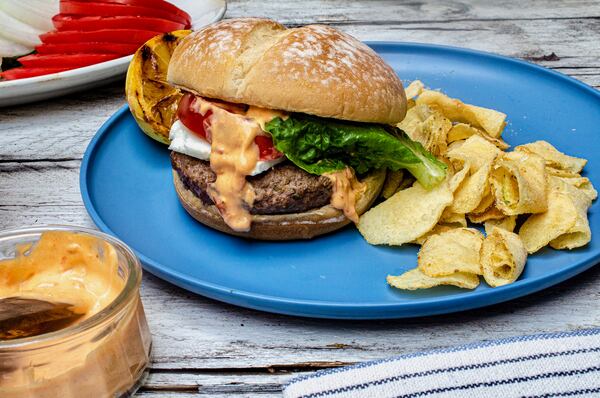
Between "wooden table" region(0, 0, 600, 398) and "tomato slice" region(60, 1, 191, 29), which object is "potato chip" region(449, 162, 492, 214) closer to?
"wooden table" region(0, 0, 600, 398)

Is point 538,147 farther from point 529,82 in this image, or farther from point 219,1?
point 219,1

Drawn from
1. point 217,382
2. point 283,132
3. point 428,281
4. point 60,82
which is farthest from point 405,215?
point 60,82

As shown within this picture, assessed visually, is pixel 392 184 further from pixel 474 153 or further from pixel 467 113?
pixel 467 113

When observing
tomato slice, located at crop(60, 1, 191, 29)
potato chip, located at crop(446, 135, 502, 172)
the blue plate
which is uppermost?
tomato slice, located at crop(60, 1, 191, 29)

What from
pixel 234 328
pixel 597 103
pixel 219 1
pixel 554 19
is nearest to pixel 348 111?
pixel 234 328

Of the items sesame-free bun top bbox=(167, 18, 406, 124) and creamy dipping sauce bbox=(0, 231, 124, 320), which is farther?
sesame-free bun top bbox=(167, 18, 406, 124)

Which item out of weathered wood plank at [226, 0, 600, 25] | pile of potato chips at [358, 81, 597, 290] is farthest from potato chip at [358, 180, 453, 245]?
weathered wood plank at [226, 0, 600, 25]

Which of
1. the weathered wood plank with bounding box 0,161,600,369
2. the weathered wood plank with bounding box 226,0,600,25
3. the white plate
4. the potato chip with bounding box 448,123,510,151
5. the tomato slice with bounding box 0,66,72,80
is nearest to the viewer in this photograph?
the weathered wood plank with bounding box 0,161,600,369
